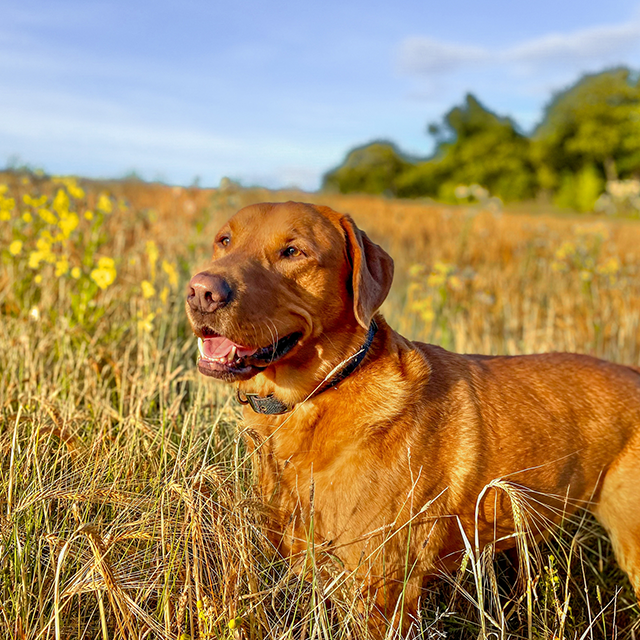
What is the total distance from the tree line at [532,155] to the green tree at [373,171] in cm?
10

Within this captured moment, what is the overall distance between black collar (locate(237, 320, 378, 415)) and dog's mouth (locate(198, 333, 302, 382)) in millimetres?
191

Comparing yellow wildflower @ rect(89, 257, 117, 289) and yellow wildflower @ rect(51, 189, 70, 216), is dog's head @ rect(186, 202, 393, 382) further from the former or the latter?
yellow wildflower @ rect(51, 189, 70, 216)

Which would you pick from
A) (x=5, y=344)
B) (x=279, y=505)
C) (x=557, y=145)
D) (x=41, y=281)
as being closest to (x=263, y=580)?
(x=279, y=505)

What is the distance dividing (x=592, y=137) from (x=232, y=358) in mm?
51110

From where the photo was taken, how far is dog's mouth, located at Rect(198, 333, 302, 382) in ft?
7.49

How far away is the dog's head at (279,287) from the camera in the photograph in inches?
86.7

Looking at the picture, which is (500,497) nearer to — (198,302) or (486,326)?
(198,302)

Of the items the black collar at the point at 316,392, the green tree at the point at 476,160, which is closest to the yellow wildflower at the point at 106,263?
the black collar at the point at 316,392

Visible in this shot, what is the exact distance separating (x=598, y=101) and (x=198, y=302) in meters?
54.8

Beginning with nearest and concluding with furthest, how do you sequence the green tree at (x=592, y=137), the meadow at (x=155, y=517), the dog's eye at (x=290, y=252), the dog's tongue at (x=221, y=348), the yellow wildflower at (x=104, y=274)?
Result: the meadow at (x=155, y=517), the dog's tongue at (x=221, y=348), the dog's eye at (x=290, y=252), the yellow wildflower at (x=104, y=274), the green tree at (x=592, y=137)

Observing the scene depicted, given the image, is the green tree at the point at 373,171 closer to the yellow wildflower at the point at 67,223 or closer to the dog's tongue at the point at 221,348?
the yellow wildflower at the point at 67,223

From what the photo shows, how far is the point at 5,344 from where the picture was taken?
12.4 feet

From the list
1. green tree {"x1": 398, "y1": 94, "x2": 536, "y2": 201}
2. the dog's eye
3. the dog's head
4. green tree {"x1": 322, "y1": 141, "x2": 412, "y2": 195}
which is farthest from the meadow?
green tree {"x1": 322, "y1": 141, "x2": 412, "y2": 195}

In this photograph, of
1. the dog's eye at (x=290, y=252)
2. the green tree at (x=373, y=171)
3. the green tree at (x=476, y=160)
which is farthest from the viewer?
the green tree at (x=373, y=171)
